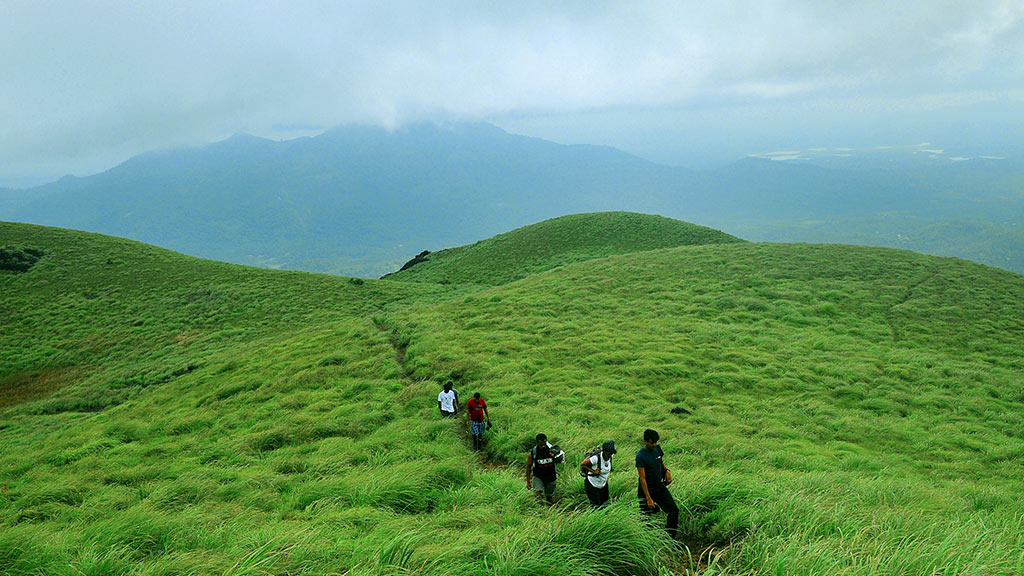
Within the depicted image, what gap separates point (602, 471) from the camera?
6773 millimetres

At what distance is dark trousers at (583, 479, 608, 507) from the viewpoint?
690 cm

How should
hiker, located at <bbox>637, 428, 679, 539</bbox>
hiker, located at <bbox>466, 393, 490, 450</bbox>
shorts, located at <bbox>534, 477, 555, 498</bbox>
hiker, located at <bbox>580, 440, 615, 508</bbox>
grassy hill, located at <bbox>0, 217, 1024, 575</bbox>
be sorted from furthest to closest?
1. hiker, located at <bbox>466, 393, 490, 450</bbox>
2. shorts, located at <bbox>534, 477, 555, 498</bbox>
3. hiker, located at <bbox>580, 440, 615, 508</bbox>
4. hiker, located at <bbox>637, 428, 679, 539</bbox>
5. grassy hill, located at <bbox>0, 217, 1024, 575</bbox>

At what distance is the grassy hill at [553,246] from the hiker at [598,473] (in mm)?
42169

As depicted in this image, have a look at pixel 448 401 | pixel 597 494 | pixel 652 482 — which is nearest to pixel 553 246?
pixel 448 401

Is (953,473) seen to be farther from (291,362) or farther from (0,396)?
(0,396)

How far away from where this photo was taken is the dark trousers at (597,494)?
6.90 m

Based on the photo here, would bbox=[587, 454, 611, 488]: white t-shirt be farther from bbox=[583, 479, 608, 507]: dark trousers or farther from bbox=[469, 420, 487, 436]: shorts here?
bbox=[469, 420, 487, 436]: shorts

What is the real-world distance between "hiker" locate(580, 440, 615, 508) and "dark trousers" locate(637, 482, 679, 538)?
2.16 feet

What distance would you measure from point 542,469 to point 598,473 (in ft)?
3.87

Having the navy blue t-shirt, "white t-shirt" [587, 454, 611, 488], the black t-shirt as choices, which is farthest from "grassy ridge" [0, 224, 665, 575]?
"white t-shirt" [587, 454, 611, 488]

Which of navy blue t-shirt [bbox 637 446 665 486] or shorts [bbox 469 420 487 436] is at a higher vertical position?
navy blue t-shirt [bbox 637 446 665 486]

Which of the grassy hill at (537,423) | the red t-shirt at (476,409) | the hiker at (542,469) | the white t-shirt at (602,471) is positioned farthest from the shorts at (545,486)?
the red t-shirt at (476,409)

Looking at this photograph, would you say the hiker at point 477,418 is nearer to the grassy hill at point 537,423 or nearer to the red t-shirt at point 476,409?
the red t-shirt at point 476,409

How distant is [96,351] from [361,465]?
3211 centimetres
